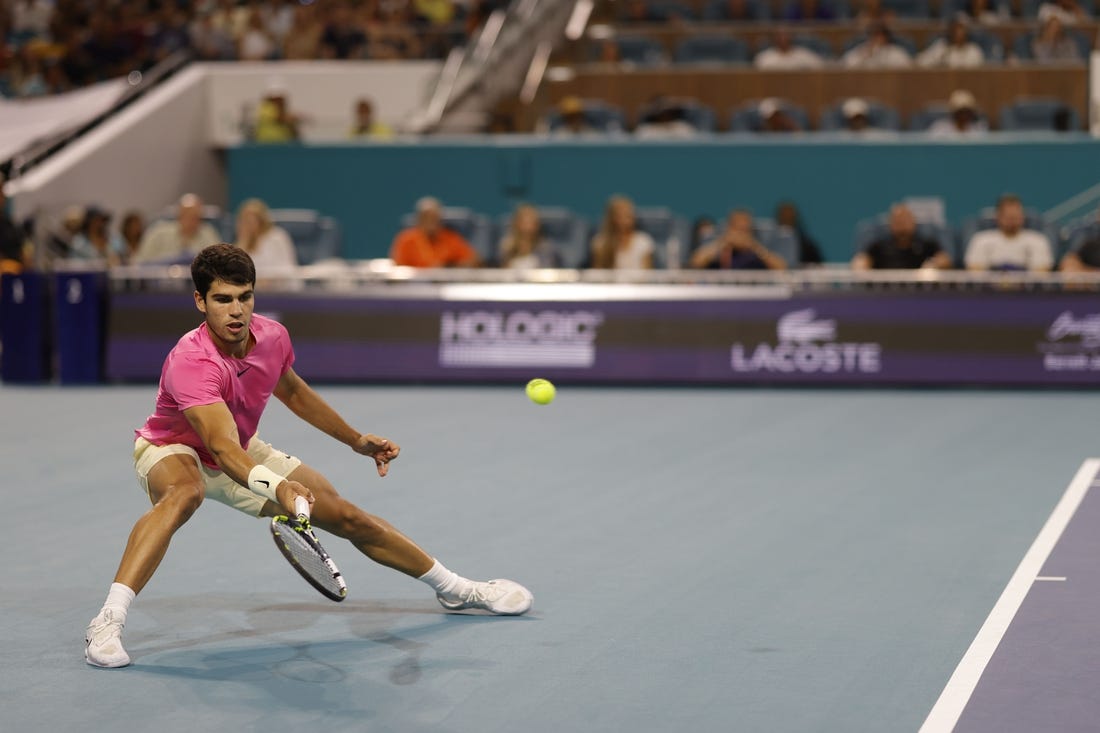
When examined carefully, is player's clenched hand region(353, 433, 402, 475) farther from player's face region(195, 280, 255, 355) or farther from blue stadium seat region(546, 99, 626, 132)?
blue stadium seat region(546, 99, 626, 132)

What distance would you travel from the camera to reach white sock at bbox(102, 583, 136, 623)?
5.98 meters

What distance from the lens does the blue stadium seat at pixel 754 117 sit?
2084cm

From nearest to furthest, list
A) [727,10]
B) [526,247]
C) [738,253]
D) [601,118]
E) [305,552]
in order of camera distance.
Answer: [305,552], [738,253], [526,247], [601,118], [727,10]

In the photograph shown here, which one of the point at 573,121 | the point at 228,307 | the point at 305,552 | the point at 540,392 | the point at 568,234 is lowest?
the point at 305,552

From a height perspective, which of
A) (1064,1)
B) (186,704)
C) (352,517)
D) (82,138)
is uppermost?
(1064,1)

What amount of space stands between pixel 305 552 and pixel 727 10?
18470 mm

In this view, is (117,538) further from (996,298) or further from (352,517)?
(996,298)

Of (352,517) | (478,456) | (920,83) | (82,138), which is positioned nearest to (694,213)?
(920,83)

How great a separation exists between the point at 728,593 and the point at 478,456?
4.39 metres

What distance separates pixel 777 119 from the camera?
808 inches

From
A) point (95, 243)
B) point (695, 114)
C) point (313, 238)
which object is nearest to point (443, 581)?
point (313, 238)

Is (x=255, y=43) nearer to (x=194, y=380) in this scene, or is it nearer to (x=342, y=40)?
(x=342, y=40)

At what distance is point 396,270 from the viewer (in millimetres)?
15992

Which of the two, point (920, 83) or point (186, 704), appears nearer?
point (186, 704)
